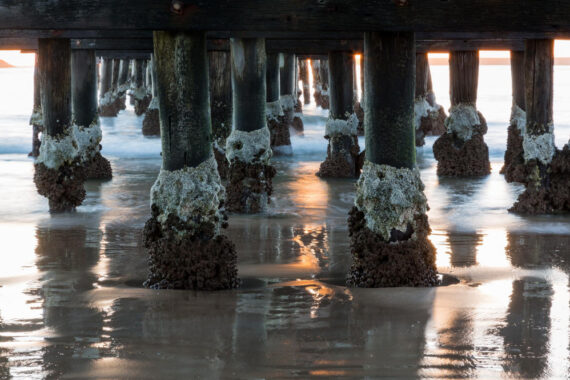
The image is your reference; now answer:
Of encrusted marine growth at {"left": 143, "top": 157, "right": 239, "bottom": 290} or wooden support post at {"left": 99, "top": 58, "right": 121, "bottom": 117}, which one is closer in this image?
encrusted marine growth at {"left": 143, "top": 157, "right": 239, "bottom": 290}

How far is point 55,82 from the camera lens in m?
8.77

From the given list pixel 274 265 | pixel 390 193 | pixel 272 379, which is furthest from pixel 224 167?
pixel 272 379

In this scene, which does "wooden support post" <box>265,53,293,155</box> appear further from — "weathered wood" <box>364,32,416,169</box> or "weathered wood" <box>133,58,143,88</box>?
"weathered wood" <box>364,32,416,169</box>

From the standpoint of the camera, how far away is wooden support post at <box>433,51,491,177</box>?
1197 centimetres

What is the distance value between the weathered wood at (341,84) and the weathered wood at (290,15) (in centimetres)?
682

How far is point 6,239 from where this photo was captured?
752 centimetres

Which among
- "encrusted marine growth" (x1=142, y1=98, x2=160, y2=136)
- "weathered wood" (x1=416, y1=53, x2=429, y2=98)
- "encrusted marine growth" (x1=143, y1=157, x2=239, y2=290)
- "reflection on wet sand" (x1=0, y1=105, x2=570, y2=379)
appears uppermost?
"weathered wood" (x1=416, y1=53, x2=429, y2=98)

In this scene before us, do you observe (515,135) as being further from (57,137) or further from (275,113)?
(57,137)

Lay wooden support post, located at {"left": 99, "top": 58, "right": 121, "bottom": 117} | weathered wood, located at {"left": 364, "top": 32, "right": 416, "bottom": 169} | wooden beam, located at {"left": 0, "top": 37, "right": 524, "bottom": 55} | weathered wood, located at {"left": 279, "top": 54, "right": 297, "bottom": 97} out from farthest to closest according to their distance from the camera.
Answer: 1. wooden support post, located at {"left": 99, "top": 58, "right": 121, "bottom": 117}
2. weathered wood, located at {"left": 279, "top": 54, "right": 297, "bottom": 97}
3. wooden beam, located at {"left": 0, "top": 37, "right": 524, "bottom": 55}
4. weathered wood, located at {"left": 364, "top": 32, "right": 416, "bottom": 169}

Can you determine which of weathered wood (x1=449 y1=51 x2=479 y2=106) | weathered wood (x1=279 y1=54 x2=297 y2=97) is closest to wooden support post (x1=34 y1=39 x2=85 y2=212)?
weathered wood (x1=449 y1=51 x2=479 y2=106)

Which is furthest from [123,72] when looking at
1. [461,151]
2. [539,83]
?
[539,83]

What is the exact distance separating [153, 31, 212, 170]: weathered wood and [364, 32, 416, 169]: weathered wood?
1.06 m

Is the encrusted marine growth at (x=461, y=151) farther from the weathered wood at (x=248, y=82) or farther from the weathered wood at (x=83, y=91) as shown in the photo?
the weathered wood at (x=83, y=91)

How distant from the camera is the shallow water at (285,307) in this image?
407cm
